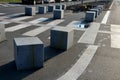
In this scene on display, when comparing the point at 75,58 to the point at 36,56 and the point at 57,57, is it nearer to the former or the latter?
the point at 57,57

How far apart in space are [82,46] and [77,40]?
48.8 inches

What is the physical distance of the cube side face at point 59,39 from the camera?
10.3 meters

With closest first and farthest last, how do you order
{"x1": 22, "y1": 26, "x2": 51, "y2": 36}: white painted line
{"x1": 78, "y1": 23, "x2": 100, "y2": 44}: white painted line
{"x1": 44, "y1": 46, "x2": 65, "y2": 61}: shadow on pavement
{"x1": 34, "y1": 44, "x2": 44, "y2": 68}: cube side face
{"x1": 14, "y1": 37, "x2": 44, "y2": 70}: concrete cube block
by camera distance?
{"x1": 14, "y1": 37, "x2": 44, "y2": 70}: concrete cube block, {"x1": 34, "y1": 44, "x2": 44, "y2": 68}: cube side face, {"x1": 44, "y1": 46, "x2": 65, "y2": 61}: shadow on pavement, {"x1": 78, "y1": 23, "x2": 100, "y2": 44}: white painted line, {"x1": 22, "y1": 26, "x2": 51, "y2": 36}: white painted line

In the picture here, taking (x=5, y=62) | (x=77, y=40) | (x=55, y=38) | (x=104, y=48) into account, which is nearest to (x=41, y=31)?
(x=77, y=40)

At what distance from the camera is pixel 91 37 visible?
43.2ft

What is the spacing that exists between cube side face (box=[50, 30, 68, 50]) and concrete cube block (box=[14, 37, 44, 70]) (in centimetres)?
247

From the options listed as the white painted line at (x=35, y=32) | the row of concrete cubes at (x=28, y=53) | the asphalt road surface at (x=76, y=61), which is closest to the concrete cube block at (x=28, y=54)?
the row of concrete cubes at (x=28, y=53)

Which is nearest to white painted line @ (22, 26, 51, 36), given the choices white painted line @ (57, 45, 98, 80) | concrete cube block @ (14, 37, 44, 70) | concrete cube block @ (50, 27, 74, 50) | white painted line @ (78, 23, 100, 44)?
white painted line @ (78, 23, 100, 44)

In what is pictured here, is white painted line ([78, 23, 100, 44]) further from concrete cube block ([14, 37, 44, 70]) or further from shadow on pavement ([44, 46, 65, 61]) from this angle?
concrete cube block ([14, 37, 44, 70])

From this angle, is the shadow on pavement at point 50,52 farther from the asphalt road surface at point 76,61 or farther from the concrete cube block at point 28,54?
the concrete cube block at point 28,54

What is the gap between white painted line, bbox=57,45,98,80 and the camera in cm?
741

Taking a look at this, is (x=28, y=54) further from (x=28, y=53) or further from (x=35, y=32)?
(x=35, y=32)

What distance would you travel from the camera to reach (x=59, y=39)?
10359mm

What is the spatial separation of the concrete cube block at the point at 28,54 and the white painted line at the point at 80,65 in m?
1.21
